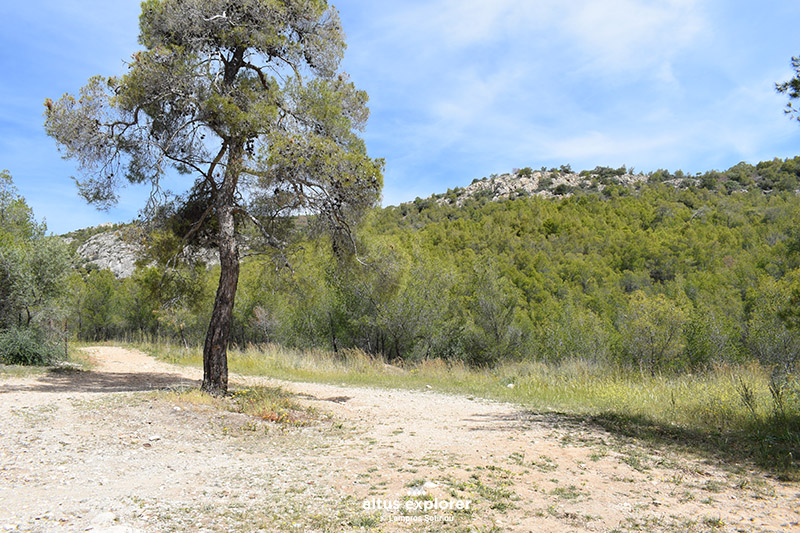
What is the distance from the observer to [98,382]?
10.7 m

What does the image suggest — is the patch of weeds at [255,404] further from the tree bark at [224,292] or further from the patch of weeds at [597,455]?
the patch of weeds at [597,455]

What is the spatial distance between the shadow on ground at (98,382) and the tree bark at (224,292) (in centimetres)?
140

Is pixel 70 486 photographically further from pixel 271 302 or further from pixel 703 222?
pixel 703 222

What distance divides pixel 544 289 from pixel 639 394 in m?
23.5

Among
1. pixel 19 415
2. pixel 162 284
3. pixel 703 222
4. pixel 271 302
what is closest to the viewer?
pixel 19 415

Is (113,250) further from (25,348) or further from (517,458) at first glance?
(517,458)

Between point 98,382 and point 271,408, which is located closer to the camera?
point 271,408

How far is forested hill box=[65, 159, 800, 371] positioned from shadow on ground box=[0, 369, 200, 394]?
1458mm

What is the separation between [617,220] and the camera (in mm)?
44938

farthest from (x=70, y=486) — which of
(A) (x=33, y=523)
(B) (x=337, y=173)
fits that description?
(B) (x=337, y=173)

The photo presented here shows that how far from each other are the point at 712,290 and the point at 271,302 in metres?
26.1

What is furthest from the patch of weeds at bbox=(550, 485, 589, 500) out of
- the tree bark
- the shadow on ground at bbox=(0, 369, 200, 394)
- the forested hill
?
the shadow on ground at bbox=(0, 369, 200, 394)

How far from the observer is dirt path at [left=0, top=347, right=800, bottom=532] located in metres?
3.43

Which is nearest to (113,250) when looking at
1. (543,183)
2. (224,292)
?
(224,292)
